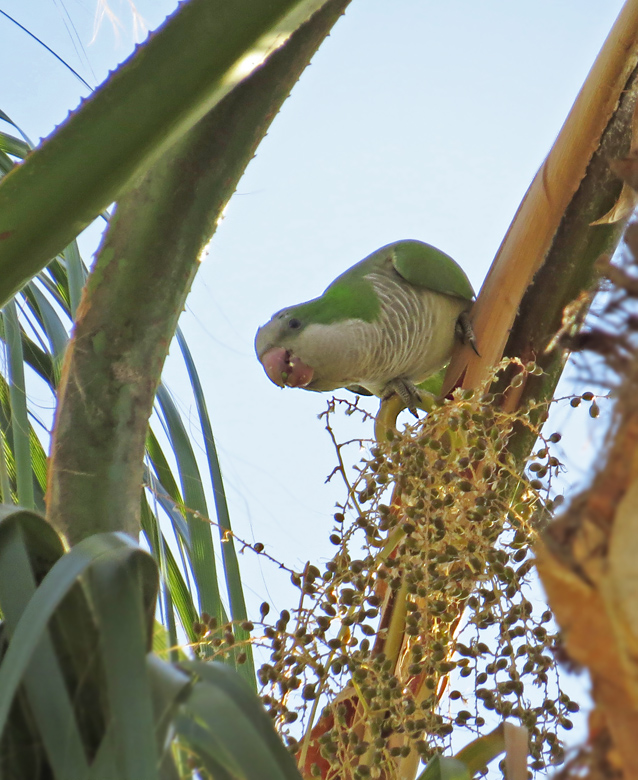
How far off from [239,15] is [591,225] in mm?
773

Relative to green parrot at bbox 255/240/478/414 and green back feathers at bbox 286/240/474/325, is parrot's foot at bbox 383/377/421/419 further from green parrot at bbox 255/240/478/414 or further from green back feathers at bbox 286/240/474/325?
green back feathers at bbox 286/240/474/325

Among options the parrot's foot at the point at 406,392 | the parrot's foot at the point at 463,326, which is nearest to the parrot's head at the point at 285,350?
the parrot's foot at the point at 406,392

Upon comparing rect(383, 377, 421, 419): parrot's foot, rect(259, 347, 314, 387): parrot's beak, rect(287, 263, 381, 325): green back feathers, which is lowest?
rect(383, 377, 421, 419): parrot's foot

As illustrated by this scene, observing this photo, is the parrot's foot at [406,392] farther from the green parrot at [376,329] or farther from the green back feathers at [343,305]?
the green back feathers at [343,305]

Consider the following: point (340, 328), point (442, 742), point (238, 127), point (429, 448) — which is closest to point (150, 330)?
point (238, 127)

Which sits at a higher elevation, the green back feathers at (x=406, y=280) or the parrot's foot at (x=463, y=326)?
the green back feathers at (x=406, y=280)

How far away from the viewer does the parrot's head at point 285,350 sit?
Result: 1.73 metres

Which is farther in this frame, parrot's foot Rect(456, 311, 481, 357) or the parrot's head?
the parrot's head

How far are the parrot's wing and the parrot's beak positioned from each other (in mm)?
303

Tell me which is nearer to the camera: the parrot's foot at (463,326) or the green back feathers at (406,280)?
the parrot's foot at (463,326)

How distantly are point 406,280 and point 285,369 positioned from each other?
0.34 metres

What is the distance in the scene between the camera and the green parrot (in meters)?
1.70

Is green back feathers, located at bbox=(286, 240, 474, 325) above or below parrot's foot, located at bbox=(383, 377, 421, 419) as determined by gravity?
above

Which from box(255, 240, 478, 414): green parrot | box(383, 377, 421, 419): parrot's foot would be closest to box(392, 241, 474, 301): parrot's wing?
box(255, 240, 478, 414): green parrot
